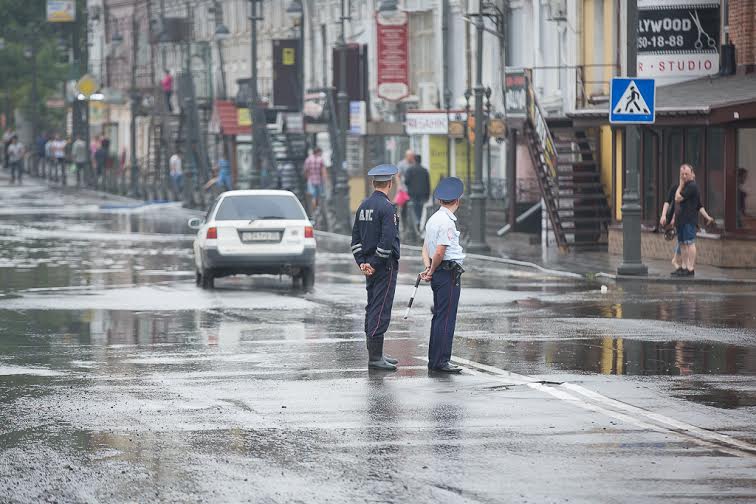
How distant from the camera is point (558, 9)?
4081 centimetres

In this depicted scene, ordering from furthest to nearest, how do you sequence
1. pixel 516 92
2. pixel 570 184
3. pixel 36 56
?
pixel 36 56
pixel 516 92
pixel 570 184

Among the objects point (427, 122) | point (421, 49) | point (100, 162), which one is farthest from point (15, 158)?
point (427, 122)

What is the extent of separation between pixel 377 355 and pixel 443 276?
2.84ft

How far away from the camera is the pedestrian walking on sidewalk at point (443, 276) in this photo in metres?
15.4

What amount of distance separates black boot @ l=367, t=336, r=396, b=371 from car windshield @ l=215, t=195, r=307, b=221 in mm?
11091

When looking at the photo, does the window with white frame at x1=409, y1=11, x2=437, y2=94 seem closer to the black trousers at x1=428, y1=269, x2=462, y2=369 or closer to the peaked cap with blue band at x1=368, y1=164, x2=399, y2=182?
the peaked cap with blue band at x1=368, y1=164, x2=399, y2=182

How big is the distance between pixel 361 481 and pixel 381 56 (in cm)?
3829

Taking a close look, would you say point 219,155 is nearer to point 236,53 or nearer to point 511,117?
point 236,53

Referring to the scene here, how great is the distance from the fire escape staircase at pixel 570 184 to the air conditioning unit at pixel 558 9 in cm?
300

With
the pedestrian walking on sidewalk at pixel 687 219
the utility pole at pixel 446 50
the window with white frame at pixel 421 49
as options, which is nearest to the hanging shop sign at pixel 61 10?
the window with white frame at pixel 421 49

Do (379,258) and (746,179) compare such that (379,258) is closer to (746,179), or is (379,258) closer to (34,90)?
(746,179)

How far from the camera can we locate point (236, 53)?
7406 cm

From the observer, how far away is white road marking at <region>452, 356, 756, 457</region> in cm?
1141

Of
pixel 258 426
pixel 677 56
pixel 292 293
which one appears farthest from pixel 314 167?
pixel 258 426
